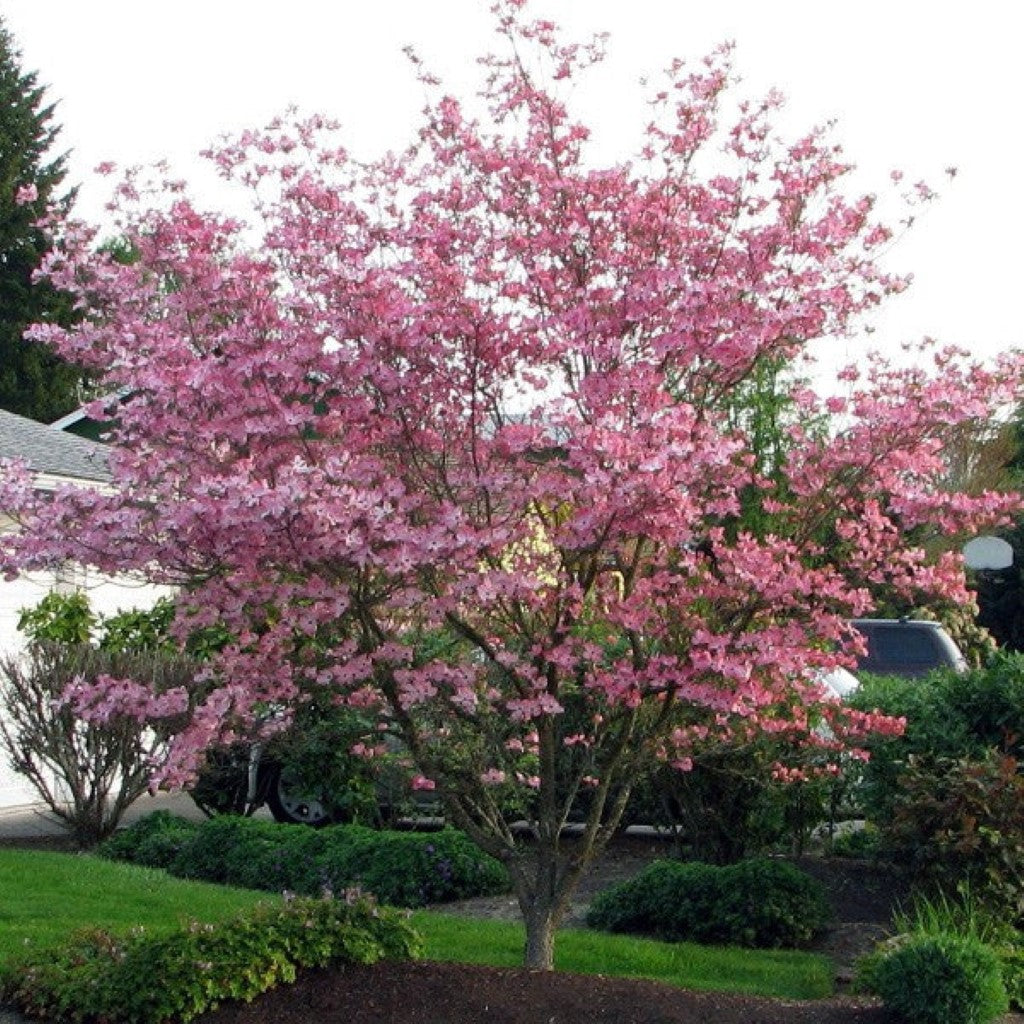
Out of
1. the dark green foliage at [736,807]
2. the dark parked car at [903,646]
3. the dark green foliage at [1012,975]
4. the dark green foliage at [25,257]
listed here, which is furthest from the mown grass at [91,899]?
the dark green foliage at [25,257]

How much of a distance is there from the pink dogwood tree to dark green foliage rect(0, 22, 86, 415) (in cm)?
2866

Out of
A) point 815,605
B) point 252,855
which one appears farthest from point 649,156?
point 252,855

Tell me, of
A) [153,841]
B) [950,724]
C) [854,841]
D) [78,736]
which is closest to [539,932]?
[950,724]

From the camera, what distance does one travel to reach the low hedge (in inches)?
364

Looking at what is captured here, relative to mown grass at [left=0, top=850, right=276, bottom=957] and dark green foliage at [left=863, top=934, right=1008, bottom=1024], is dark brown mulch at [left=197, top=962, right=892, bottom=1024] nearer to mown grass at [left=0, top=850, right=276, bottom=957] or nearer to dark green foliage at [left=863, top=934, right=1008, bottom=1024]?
dark green foliage at [left=863, top=934, right=1008, bottom=1024]

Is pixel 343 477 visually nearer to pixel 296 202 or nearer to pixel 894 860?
pixel 296 202

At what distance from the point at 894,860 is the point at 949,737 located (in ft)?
2.70

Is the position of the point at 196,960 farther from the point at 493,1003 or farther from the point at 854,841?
the point at 854,841

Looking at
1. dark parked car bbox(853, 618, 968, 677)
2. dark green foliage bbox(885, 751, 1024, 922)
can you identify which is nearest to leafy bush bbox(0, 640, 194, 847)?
dark green foliage bbox(885, 751, 1024, 922)

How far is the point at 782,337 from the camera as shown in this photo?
590 cm

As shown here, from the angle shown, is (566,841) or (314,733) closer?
(314,733)

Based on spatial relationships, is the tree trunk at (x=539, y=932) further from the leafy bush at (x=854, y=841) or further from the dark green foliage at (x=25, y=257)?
the dark green foliage at (x=25, y=257)

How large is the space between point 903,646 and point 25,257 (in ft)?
83.2

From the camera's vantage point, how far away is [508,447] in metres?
5.78
